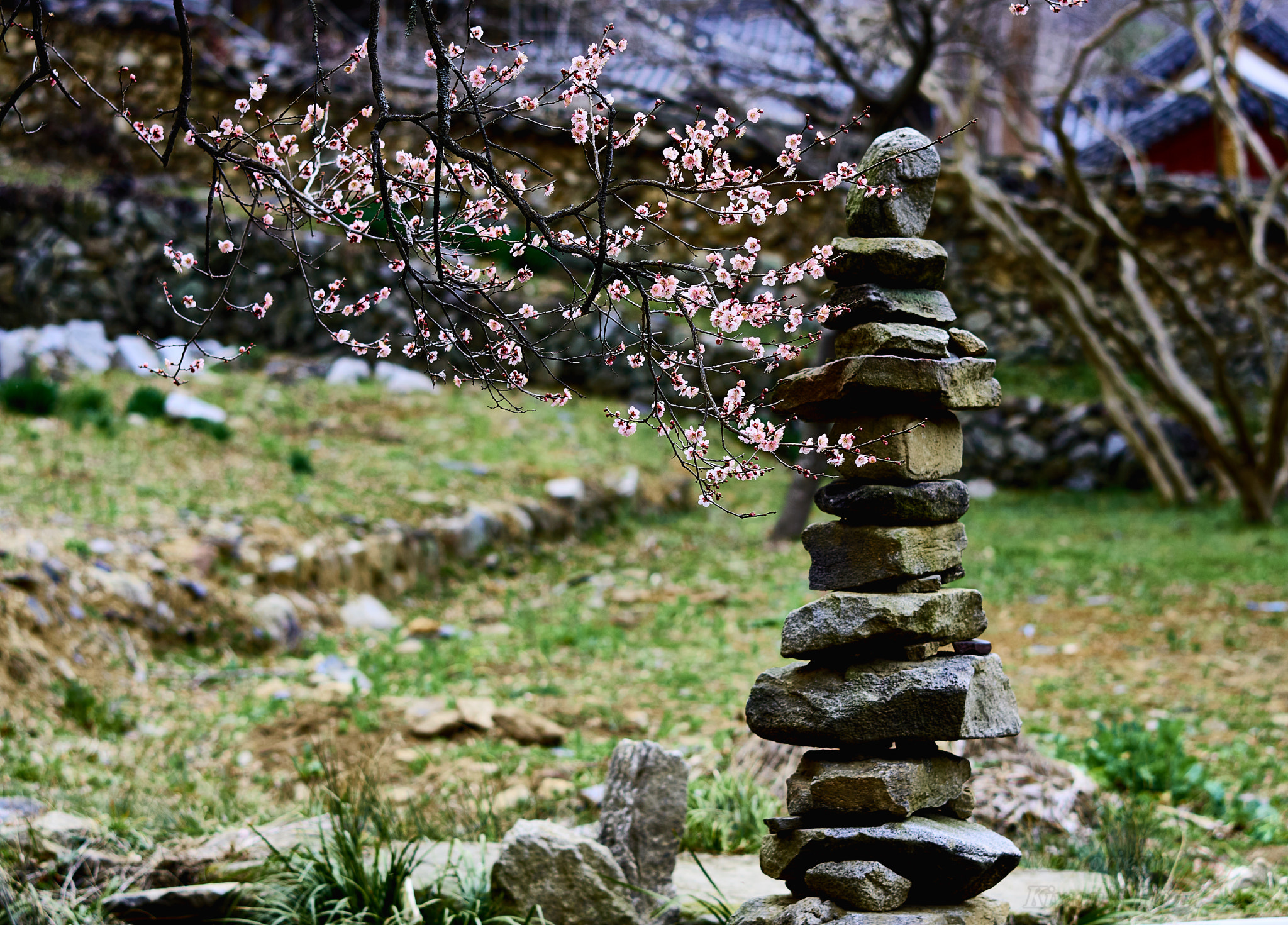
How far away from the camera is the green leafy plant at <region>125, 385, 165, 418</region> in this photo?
29.3ft

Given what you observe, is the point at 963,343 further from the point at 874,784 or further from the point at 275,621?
the point at 275,621

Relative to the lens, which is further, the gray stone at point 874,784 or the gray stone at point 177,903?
the gray stone at point 177,903

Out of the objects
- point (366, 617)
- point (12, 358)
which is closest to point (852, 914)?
point (366, 617)

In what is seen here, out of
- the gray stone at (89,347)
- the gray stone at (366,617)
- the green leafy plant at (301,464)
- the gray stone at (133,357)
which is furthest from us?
the gray stone at (133,357)

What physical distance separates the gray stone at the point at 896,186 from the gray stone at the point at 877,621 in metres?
1.00

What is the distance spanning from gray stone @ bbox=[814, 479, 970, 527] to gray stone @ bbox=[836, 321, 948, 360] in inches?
13.8

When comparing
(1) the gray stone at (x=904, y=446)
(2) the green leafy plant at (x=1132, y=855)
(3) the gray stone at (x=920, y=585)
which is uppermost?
(1) the gray stone at (x=904, y=446)

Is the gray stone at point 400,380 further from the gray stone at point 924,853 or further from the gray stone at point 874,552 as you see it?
the gray stone at point 924,853

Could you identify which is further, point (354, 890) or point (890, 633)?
point (354, 890)

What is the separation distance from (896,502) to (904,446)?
0.15 meters

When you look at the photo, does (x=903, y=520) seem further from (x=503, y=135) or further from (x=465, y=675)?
(x=503, y=135)

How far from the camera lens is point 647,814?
3506 mm

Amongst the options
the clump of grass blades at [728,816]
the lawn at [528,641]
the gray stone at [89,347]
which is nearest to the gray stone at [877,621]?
the clump of grass blades at [728,816]

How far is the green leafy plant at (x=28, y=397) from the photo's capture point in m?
8.48
